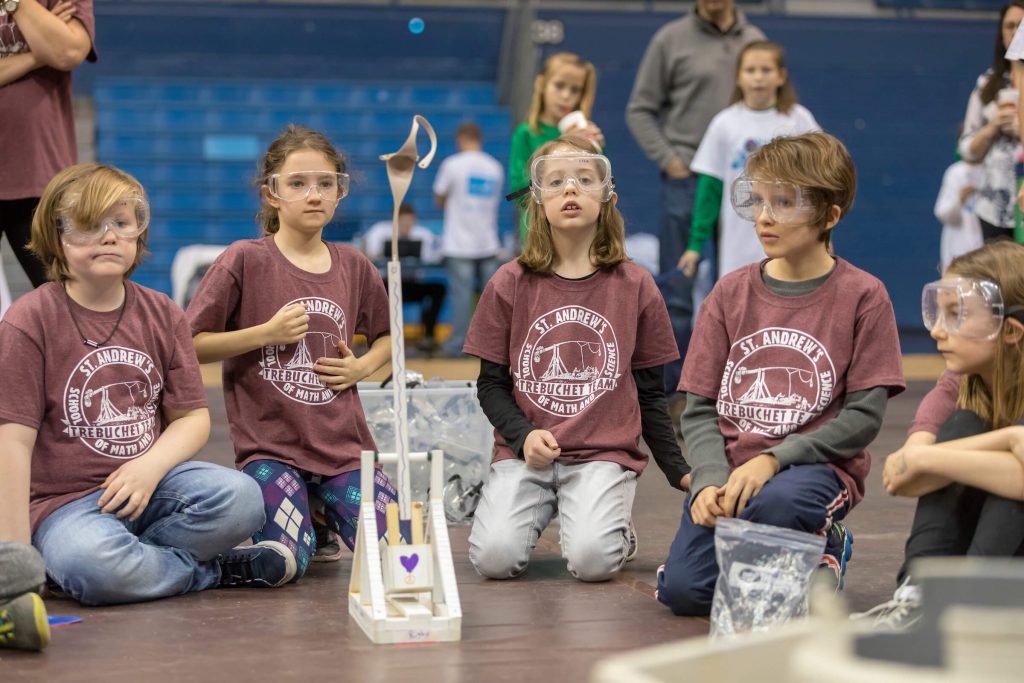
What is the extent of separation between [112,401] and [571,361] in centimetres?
118

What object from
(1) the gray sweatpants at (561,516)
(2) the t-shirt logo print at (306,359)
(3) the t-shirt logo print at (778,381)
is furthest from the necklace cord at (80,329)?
(3) the t-shirt logo print at (778,381)

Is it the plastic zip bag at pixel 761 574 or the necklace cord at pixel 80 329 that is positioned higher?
the necklace cord at pixel 80 329

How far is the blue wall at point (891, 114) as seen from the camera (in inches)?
520

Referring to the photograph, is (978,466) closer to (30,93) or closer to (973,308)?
(973,308)

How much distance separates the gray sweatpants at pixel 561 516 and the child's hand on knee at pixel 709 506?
37cm

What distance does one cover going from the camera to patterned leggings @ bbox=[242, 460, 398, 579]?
338 centimetres

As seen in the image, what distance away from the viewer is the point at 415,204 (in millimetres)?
13445

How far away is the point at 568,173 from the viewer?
3.56 metres

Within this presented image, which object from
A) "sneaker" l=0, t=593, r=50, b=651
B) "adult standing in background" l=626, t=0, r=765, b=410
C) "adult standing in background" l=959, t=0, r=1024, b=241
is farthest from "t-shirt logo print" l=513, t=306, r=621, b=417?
"adult standing in background" l=626, t=0, r=765, b=410

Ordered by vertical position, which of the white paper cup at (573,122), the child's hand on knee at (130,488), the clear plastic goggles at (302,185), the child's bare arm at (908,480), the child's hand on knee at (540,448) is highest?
the white paper cup at (573,122)

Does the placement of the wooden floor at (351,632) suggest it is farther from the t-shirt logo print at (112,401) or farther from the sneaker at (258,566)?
the t-shirt logo print at (112,401)

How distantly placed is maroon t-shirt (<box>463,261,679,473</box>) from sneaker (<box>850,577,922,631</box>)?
954 mm

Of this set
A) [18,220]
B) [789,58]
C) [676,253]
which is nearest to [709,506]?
[18,220]

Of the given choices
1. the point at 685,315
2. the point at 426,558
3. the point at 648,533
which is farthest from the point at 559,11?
the point at 426,558
